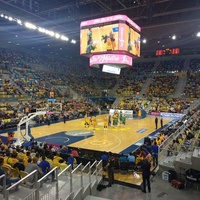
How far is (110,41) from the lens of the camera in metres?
14.2

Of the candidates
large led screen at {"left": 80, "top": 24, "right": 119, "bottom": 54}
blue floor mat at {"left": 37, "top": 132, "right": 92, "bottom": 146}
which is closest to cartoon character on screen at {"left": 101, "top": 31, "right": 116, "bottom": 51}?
large led screen at {"left": 80, "top": 24, "right": 119, "bottom": 54}

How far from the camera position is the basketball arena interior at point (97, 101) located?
26.3ft

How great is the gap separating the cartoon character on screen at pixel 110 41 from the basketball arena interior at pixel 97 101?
0.23ft

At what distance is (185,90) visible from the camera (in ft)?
127

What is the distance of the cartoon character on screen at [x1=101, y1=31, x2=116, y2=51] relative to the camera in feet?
46.3

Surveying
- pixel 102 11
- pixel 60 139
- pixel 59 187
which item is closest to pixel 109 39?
pixel 102 11

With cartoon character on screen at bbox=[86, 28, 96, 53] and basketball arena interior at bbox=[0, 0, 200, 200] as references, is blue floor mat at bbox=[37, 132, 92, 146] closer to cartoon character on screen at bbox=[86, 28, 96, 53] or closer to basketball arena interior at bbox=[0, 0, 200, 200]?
basketball arena interior at bbox=[0, 0, 200, 200]

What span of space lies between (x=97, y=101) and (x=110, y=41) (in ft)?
92.3

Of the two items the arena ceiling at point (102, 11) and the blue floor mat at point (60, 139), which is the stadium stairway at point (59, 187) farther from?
the arena ceiling at point (102, 11)

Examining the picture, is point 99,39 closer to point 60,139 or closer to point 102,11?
point 102,11

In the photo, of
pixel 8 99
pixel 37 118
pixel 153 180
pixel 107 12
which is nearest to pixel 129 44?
pixel 107 12

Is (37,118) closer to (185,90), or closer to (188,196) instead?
(188,196)

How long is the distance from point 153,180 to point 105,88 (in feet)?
127

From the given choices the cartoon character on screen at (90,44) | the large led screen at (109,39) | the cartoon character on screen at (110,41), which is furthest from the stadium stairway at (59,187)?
the cartoon character on screen at (90,44)
